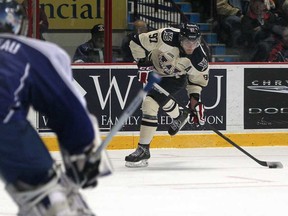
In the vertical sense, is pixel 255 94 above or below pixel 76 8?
below

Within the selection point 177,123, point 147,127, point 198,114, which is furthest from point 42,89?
point 177,123

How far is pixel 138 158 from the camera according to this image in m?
8.48

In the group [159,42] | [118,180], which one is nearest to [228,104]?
[159,42]

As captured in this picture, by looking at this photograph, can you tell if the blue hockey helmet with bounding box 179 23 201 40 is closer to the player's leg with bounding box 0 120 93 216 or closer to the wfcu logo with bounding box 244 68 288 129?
the wfcu logo with bounding box 244 68 288 129

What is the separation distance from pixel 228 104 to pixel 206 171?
2.03 metres

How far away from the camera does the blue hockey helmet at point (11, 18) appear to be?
10.2 feet

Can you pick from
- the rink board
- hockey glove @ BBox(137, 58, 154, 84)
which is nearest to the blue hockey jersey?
hockey glove @ BBox(137, 58, 154, 84)

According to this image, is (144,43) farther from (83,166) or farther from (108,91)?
(83,166)

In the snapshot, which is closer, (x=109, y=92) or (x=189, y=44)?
(x=189, y=44)

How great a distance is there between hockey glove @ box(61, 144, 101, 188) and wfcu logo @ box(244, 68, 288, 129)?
718 cm

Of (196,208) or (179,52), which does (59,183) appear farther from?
(179,52)

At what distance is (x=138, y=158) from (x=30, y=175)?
550cm

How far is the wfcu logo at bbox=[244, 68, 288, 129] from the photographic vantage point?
1022cm

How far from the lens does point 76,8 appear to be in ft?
33.3
